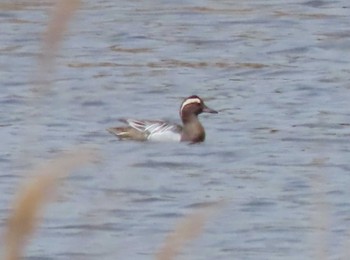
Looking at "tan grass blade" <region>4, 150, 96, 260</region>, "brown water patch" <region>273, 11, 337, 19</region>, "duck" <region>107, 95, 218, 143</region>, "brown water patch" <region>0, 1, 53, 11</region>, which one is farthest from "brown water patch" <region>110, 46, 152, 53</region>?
"tan grass blade" <region>4, 150, 96, 260</region>

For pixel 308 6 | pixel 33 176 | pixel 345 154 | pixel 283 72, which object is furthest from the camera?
pixel 308 6

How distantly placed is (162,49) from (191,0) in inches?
110

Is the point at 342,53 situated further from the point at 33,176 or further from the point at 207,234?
the point at 33,176

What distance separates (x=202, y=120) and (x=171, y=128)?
1.10m

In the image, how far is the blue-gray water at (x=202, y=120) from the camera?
272 inches

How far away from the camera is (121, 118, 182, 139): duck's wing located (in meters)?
10.2

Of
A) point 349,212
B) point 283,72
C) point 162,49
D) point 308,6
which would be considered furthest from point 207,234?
point 308,6

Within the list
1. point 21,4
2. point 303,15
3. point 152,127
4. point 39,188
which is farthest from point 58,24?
point 21,4

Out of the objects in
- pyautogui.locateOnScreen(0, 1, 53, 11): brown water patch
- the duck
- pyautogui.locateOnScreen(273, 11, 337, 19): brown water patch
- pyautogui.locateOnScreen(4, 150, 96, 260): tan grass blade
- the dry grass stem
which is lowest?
pyautogui.locateOnScreen(273, 11, 337, 19): brown water patch

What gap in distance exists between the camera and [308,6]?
16375 millimetres

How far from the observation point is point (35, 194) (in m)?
2.93

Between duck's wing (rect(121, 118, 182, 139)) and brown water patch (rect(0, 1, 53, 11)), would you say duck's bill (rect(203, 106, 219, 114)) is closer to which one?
duck's wing (rect(121, 118, 182, 139))

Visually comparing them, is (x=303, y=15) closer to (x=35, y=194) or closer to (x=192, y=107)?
(x=192, y=107)

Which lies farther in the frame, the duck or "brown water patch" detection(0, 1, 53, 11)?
"brown water patch" detection(0, 1, 53, 11)
